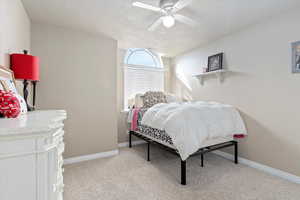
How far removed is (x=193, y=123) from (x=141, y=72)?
2350 mm

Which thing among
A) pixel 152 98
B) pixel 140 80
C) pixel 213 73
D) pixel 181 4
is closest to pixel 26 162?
pixel 181 4

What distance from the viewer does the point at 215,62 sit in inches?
118

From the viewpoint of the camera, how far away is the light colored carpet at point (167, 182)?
5.51ft

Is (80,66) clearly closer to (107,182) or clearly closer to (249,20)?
(107,182)

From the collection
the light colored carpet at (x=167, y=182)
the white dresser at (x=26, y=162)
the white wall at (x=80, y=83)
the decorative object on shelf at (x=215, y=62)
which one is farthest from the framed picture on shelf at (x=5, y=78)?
the decorative object on shelf at (x=215, y=62)

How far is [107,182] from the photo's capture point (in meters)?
1.95

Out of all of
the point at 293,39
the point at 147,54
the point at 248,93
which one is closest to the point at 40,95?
the point at 147,54

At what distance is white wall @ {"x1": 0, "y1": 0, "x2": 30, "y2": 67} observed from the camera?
1317 mm

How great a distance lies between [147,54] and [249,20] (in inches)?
96.5

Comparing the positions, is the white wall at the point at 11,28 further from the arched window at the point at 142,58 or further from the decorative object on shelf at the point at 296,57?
the decorative object on shelf at the point at 296,57

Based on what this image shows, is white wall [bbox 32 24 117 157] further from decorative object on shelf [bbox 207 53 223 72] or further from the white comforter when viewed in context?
decorative object on shelf [bbox 207 53 223 72]

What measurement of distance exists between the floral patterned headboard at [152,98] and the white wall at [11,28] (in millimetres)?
2303

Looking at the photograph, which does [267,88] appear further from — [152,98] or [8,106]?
[8,106]

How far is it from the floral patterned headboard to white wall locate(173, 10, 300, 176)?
52.1 inches
